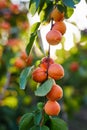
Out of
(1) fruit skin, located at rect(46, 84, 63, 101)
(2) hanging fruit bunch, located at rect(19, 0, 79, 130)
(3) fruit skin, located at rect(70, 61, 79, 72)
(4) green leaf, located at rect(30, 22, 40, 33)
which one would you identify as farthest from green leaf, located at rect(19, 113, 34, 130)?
(3) fruit skin, located at rect(70, 61, 79, 72)

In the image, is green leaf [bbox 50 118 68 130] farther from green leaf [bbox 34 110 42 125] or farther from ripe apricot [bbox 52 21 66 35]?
ripe apricot [bbox 52 21 66 35]

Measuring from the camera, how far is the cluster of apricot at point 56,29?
1.04 metres

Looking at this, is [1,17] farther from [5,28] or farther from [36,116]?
[36,116]

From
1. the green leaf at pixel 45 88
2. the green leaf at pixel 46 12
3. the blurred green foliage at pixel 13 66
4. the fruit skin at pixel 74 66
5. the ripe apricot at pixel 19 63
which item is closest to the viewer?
the green leaf at pixel 45 88

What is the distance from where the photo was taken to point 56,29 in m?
1.07

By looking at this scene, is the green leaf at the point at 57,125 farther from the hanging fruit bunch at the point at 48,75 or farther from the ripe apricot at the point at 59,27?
the ripe apricot at the point at 59,27

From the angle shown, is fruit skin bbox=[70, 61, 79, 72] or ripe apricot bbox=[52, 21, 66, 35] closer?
ripe apricot bbox=[52, 21, 66, 35]

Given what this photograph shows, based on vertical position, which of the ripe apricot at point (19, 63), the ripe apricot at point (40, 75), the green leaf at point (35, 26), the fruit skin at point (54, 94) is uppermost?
the green leaf at point (35, 26)

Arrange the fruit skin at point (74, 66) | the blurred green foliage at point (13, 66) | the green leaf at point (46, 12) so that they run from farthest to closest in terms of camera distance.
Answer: the fruit skin at point (74, 66) → the blurred green foliage at point (13, 66) → the green leaf at point (46, 12)

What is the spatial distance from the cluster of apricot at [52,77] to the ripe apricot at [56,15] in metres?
0.11

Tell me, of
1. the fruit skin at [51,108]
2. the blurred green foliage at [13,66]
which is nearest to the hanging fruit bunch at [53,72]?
the fruit skin at [51,108]

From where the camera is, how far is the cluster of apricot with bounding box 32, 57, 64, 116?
102cm

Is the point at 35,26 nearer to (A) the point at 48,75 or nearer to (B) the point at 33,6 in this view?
(B) the point at 33,6

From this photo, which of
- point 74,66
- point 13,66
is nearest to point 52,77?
point 13,66
